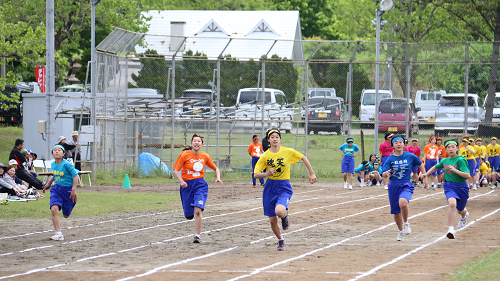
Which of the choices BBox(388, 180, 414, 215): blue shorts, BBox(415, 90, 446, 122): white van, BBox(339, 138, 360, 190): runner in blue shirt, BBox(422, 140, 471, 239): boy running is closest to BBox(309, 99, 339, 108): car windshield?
BBox(415, 90, 446, 122): white van

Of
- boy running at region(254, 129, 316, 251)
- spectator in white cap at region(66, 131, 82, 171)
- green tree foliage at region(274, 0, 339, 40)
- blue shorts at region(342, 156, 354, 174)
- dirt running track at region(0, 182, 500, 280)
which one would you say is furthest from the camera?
green tree foliage at region(274, 0, 339, 40)

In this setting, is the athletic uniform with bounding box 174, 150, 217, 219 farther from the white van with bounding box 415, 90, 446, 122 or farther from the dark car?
the white van with bounding box 415, 90, 446, 122

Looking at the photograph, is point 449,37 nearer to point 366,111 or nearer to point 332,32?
point 366,111

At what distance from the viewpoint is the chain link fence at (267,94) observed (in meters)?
24.1

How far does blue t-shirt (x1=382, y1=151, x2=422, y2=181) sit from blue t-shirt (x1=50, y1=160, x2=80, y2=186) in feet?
18.8

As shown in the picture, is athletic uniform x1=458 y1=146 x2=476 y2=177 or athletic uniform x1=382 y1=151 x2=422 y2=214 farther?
athletic uniform x1=458 y1=146 x2=476 y2=177

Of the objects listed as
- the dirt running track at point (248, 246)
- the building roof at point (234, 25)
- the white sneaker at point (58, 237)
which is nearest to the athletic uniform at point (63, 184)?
the white sneaker at point (58, 237)

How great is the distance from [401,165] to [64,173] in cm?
613

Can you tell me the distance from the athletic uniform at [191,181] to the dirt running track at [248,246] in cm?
67

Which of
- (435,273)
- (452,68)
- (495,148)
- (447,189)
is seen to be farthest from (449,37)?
(435,273)

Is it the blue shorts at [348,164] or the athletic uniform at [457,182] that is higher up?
the athletic uniform at [457,182]

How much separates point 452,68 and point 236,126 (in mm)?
9313

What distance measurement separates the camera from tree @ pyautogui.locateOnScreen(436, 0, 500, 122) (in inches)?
958

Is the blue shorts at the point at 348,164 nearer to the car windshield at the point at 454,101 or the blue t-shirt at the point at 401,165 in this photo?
the car windshield at the point at 454,101
